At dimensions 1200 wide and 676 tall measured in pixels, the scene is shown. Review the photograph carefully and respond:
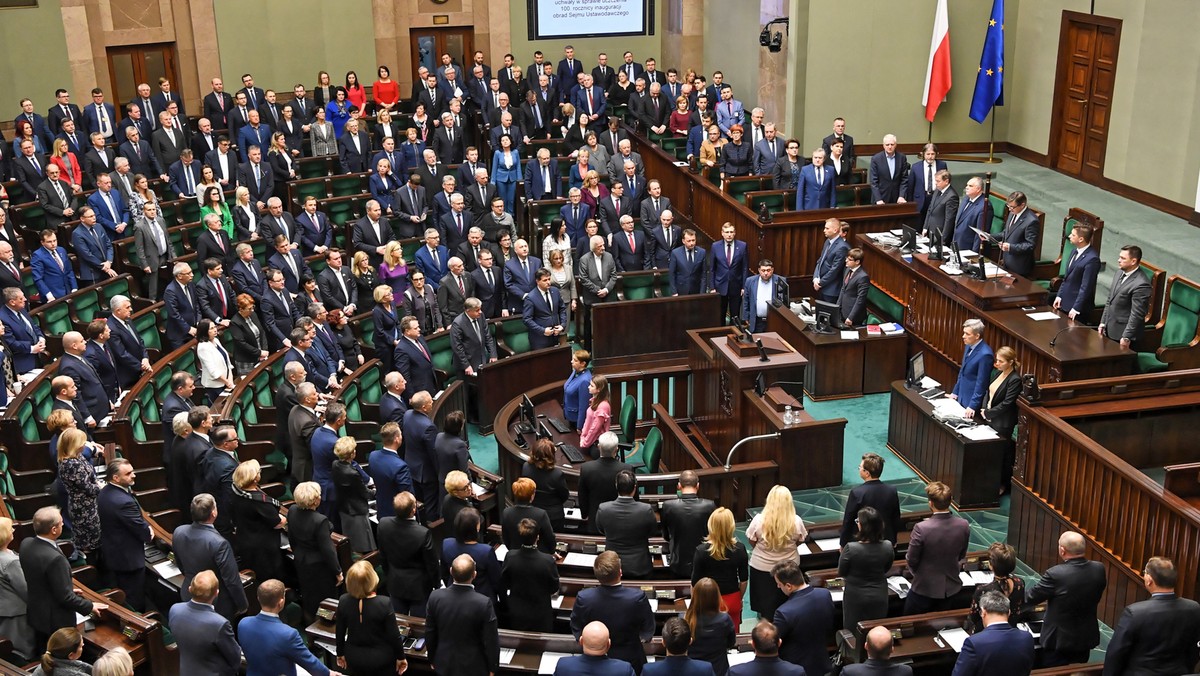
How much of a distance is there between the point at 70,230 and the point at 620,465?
7.20m

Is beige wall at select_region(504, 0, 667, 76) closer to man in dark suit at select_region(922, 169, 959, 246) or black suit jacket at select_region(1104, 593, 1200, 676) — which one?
man in dark suit at select_region(922, 169, 959, 246)

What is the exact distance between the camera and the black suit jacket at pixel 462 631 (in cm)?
532

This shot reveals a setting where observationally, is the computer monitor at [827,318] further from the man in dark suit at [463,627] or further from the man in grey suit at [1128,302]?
the man in dark suit at [463,627]

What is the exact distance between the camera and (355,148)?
1382 centimetres

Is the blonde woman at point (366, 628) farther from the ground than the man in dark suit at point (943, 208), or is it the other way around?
the man in dark suit at point (943, 208)

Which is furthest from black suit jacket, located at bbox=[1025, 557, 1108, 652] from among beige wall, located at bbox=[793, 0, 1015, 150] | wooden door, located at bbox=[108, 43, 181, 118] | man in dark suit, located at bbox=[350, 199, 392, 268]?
wooden door, located at bbox=[108, 43, 181, 118]

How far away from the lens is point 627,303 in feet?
35.9

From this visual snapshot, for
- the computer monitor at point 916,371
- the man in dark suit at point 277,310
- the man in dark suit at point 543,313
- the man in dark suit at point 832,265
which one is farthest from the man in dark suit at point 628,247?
the computer monitor at point 916,371

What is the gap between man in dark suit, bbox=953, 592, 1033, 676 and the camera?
16.8 ft

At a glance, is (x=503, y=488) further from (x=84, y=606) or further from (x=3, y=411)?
(x=3, y=411)

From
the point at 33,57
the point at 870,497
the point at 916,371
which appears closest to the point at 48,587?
the point at 870,497

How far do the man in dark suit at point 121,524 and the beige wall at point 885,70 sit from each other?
1134 centimetres

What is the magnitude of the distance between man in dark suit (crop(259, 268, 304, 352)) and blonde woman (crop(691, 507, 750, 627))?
5.04 metres

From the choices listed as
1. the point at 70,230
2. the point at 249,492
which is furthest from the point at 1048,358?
the point at 70,230
